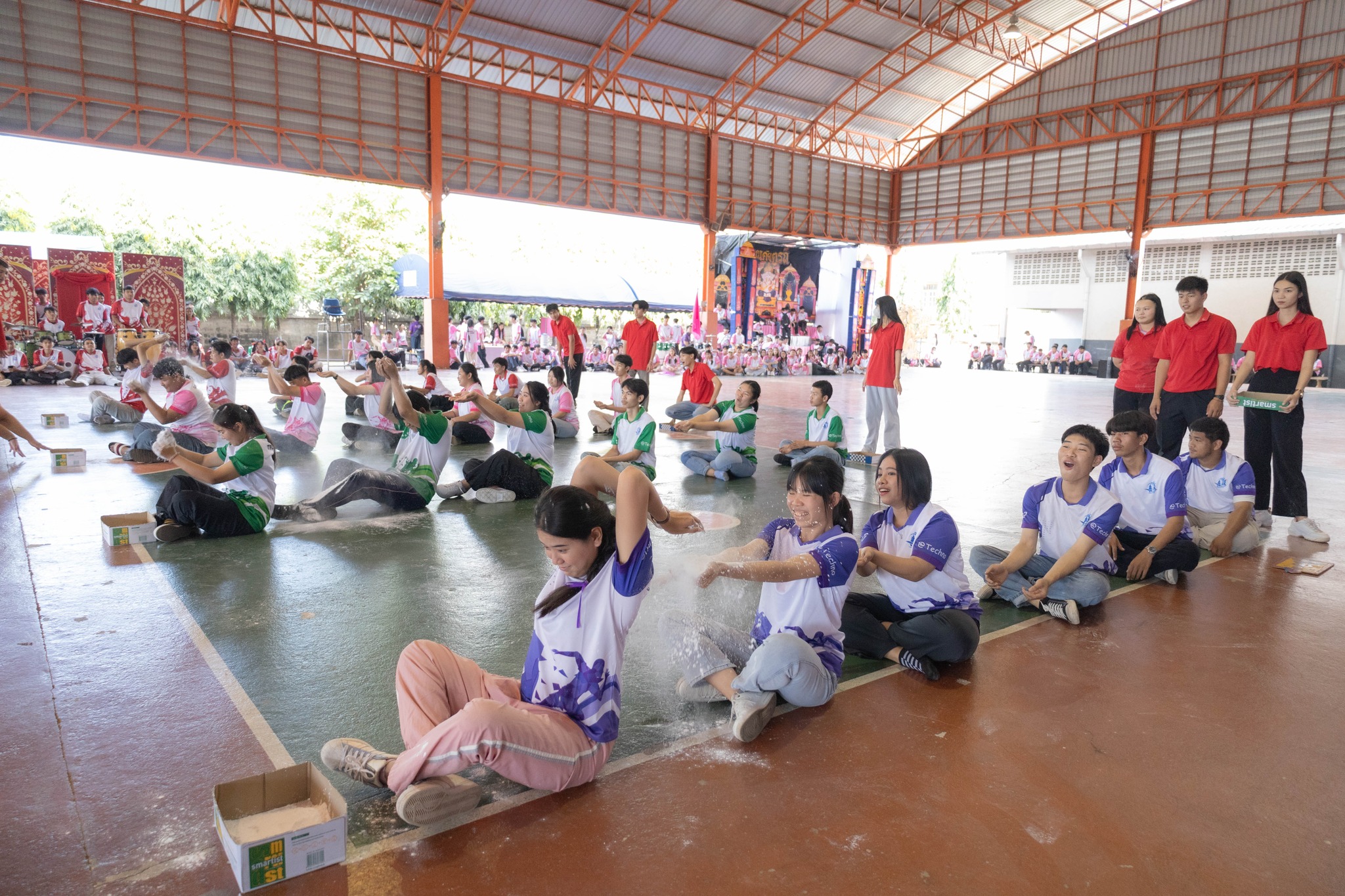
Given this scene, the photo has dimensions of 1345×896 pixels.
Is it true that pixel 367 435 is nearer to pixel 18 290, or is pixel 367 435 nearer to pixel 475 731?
pixel 475 731

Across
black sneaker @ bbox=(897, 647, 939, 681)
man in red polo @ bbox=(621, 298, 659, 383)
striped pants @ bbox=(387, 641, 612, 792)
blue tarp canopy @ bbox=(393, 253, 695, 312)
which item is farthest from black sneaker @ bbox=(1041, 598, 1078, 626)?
blue tarp canopy @ bbox=(393, 253, 695, 312)

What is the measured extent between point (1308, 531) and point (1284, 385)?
3.46 feet

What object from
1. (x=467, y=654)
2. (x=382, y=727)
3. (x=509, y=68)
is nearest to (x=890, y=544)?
(x=467, y=654)

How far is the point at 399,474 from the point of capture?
6.28 m

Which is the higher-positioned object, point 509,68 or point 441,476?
point 509,68

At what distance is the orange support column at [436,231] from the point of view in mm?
19141

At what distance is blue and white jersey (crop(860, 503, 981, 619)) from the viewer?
342 centimetres

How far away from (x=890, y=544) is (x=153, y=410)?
5882 mm

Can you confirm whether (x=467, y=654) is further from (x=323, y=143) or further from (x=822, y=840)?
(x=323, y=143)

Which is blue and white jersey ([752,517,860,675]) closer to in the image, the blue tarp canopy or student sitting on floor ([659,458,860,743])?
student sitting on floor ([659,458,860,743])

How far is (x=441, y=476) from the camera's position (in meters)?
7.73

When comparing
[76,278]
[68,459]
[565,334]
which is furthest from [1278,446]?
[76,278]

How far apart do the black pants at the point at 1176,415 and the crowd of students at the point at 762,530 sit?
0.6 inches

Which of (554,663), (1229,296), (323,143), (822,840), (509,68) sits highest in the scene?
(509,68)
